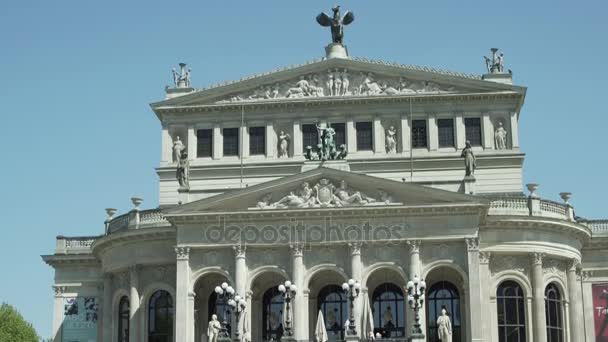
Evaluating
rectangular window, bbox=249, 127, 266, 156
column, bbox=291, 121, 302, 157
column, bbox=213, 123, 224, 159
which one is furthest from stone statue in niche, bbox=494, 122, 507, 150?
column, bbox=213, 123, 224, 159

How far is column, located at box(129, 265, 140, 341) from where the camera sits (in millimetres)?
59781

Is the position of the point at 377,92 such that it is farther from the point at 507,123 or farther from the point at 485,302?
the point at 485,302

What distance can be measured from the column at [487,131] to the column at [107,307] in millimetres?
23302

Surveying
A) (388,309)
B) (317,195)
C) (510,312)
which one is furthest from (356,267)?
(510,312)

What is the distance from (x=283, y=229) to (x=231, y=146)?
1203 cm

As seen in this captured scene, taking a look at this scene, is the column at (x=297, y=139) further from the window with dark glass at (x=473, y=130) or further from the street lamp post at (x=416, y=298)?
the street lamp post at (x=416, y=298)

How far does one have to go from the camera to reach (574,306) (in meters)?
61.1

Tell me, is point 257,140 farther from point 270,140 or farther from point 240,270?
point 240,270

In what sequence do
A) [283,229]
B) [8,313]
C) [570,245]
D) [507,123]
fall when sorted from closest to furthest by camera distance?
[283,229]
[570,245]
[507,123]
[8,313]

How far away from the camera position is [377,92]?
6581 centimetres

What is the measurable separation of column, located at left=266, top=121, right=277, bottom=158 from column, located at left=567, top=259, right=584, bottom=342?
18.5m

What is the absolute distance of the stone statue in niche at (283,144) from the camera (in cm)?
6581

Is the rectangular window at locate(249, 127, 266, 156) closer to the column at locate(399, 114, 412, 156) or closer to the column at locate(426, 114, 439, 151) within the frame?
the column at locate(399, 114, 412, 156)

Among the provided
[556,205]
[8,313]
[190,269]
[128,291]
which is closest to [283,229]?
[190,269]
